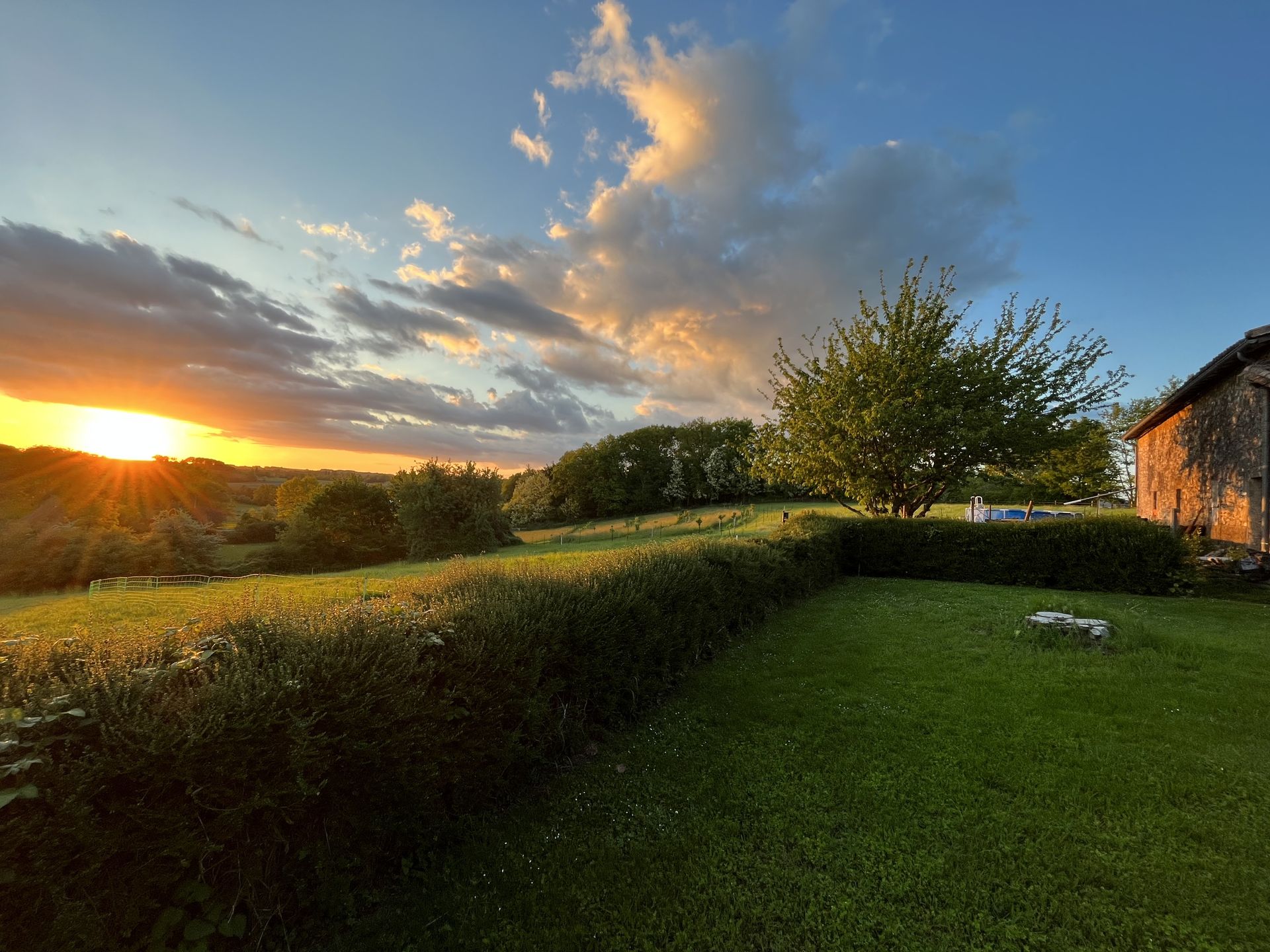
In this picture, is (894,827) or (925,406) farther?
(925,406)

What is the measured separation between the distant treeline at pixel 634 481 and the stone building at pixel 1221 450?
37795 mm

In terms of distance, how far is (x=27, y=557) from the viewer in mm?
20766

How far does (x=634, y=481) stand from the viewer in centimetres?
6303

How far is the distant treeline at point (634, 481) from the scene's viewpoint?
57125 mm

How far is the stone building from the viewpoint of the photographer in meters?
12.0

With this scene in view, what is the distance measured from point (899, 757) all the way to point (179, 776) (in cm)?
528

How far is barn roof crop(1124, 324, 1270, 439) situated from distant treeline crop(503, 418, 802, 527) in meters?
37.5

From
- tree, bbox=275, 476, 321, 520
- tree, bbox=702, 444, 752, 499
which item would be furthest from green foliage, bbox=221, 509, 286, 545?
tree, bbox=702, 444, 752, 499

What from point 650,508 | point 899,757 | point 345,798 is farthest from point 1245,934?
point 650,508

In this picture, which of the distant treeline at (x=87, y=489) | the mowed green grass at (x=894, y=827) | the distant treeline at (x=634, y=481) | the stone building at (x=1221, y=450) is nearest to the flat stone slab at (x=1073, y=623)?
the mowed green grass at (x=894, y=827)

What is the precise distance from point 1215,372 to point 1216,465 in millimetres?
2712

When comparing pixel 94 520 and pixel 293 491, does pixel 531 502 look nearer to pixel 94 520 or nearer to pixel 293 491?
pixel 293 491

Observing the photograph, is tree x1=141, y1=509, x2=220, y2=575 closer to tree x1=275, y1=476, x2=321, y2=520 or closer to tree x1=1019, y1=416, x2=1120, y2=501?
tree x1=275, y1=476, x2=321, y2=520

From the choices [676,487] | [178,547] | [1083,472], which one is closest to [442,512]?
[178,547]
